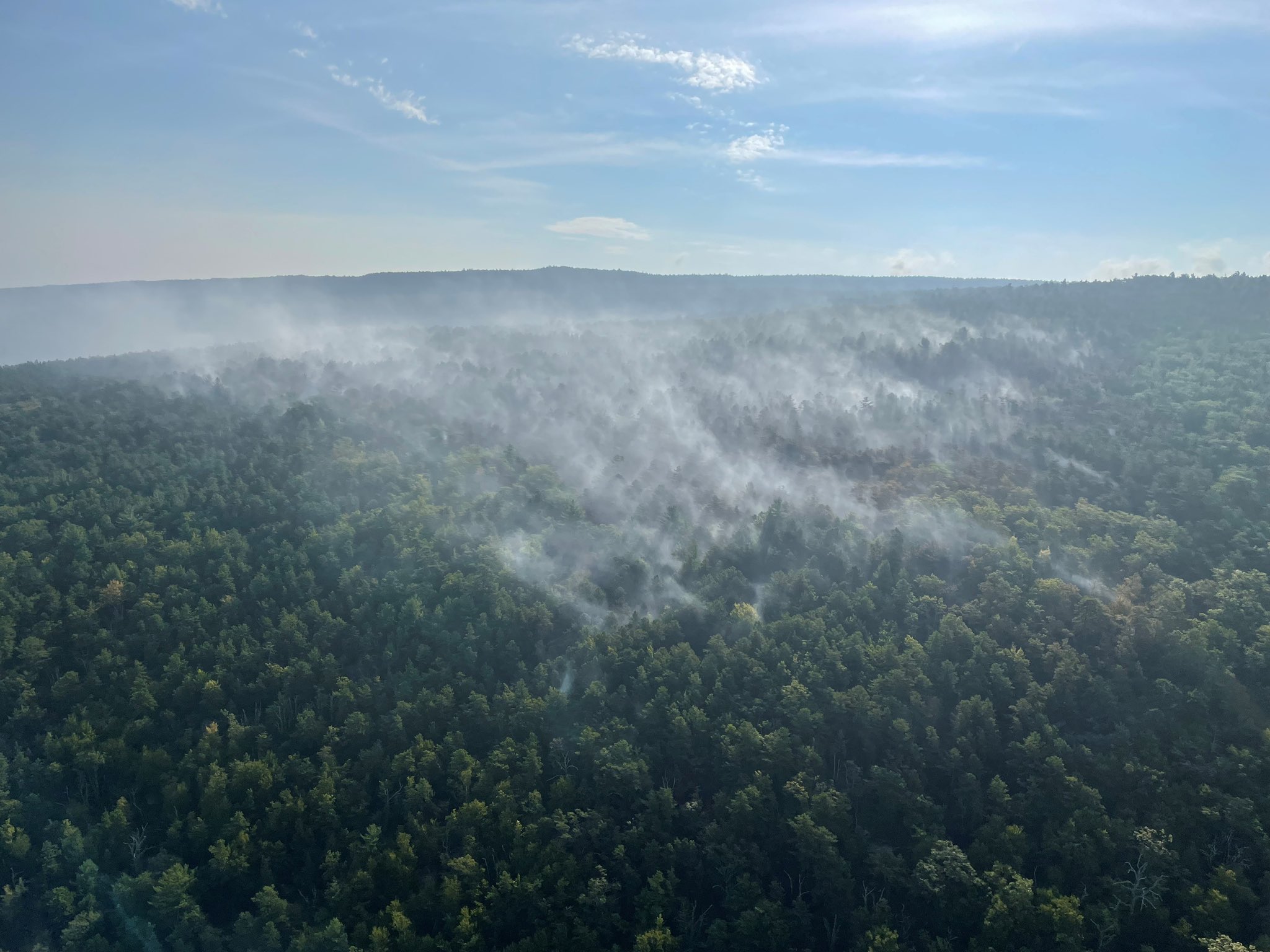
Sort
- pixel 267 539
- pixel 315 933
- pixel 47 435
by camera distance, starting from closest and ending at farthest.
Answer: pixel 315 933 < pixel 267 539 < pixel 47 435

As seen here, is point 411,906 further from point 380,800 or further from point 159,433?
point 159,433

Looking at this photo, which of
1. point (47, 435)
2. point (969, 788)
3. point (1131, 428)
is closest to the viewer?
point (969, 788)

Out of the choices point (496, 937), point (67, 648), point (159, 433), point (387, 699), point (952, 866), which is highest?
point (159, 433)

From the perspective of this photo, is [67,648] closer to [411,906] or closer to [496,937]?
[411,906]

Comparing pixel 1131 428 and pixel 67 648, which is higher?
pixel 1131 428

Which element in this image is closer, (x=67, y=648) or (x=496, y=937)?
(x=496, y=937)

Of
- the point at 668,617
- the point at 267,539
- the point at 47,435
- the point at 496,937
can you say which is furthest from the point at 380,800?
the point at 47,435
